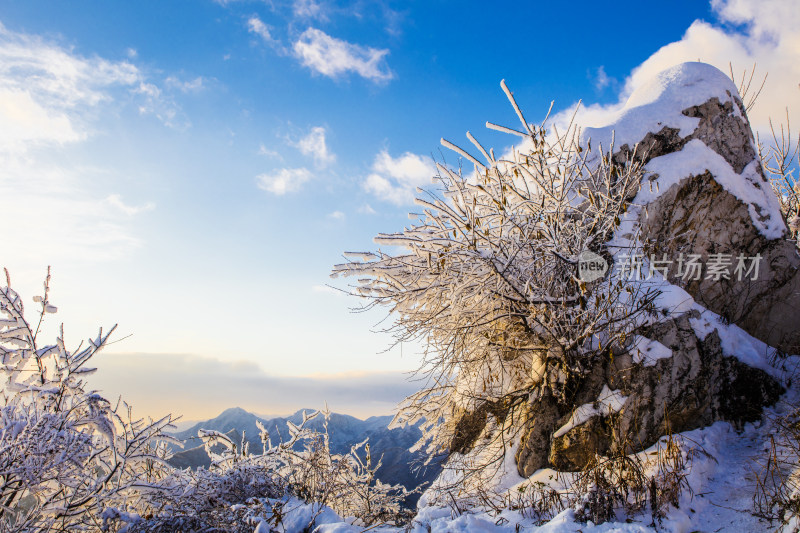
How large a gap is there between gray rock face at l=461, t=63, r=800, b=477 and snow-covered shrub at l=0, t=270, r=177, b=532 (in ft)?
15.7

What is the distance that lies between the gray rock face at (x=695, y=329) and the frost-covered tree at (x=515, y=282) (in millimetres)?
379

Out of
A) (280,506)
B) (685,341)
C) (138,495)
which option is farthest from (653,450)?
(138,495)

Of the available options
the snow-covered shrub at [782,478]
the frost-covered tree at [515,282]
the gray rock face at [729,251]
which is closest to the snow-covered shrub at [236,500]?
the frost-covered tree at [515,282]

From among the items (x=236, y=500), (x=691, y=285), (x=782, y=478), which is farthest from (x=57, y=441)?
(x=691, y=285)

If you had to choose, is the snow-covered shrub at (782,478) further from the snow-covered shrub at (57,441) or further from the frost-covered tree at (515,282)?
the snow-covered shrub at (57,441)

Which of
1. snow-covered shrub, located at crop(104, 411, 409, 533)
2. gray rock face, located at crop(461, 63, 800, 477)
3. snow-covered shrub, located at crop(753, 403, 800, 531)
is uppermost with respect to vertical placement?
gray rock face, located at crop(461, 63, 800, 477)

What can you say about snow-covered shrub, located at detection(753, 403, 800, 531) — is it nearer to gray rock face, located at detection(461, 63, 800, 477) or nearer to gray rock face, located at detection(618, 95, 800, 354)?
gray rock face, located at detection(461, 63, 800, 477)

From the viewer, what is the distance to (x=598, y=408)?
5.23 m

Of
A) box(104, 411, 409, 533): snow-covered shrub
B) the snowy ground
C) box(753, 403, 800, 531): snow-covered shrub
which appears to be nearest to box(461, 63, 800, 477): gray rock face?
the snowy ground

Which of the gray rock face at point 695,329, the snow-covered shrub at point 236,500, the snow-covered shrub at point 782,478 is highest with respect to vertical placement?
the gray rock face at point 695,329

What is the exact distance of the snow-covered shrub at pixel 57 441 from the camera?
129 inches

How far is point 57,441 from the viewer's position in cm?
341

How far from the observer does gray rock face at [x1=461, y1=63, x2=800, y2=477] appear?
201 inches

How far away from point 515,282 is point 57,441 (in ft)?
16.5
